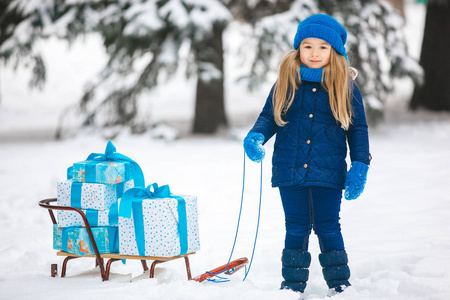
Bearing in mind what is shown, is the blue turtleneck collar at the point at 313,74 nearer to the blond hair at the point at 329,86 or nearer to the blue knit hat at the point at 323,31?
the blond hair at the point at 329,86

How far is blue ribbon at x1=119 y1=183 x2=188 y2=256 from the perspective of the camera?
3217 mm

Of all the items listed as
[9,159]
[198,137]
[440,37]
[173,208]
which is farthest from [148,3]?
[440,37]

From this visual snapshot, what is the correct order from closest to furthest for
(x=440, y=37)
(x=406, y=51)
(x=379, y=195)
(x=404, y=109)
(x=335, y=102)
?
(x=335, y=102) → (x=379, y=195) → (x=406, y=51) → (x=440, y=37) → (x=404, y=109)

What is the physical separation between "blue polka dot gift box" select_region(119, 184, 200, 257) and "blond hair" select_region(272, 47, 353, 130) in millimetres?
783

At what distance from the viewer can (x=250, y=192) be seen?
595 centimetres

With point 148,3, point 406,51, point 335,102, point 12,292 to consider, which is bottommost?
point 12,292

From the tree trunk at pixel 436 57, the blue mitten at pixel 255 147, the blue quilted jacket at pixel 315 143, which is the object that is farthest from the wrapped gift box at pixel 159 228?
the tree trunk at pixel 436 57

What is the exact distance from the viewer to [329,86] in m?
3.13

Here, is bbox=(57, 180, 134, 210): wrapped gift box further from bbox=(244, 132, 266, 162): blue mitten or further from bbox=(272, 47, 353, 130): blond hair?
bbox=(272, 47, 353, 130): blond hair

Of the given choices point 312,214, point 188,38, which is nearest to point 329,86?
point 312,214

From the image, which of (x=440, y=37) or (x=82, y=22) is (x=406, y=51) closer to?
(x=440, y=37)

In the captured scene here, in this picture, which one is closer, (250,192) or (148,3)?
(250,192)

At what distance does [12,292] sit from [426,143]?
7.30 meters

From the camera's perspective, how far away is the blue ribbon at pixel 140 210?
3.22 meters
